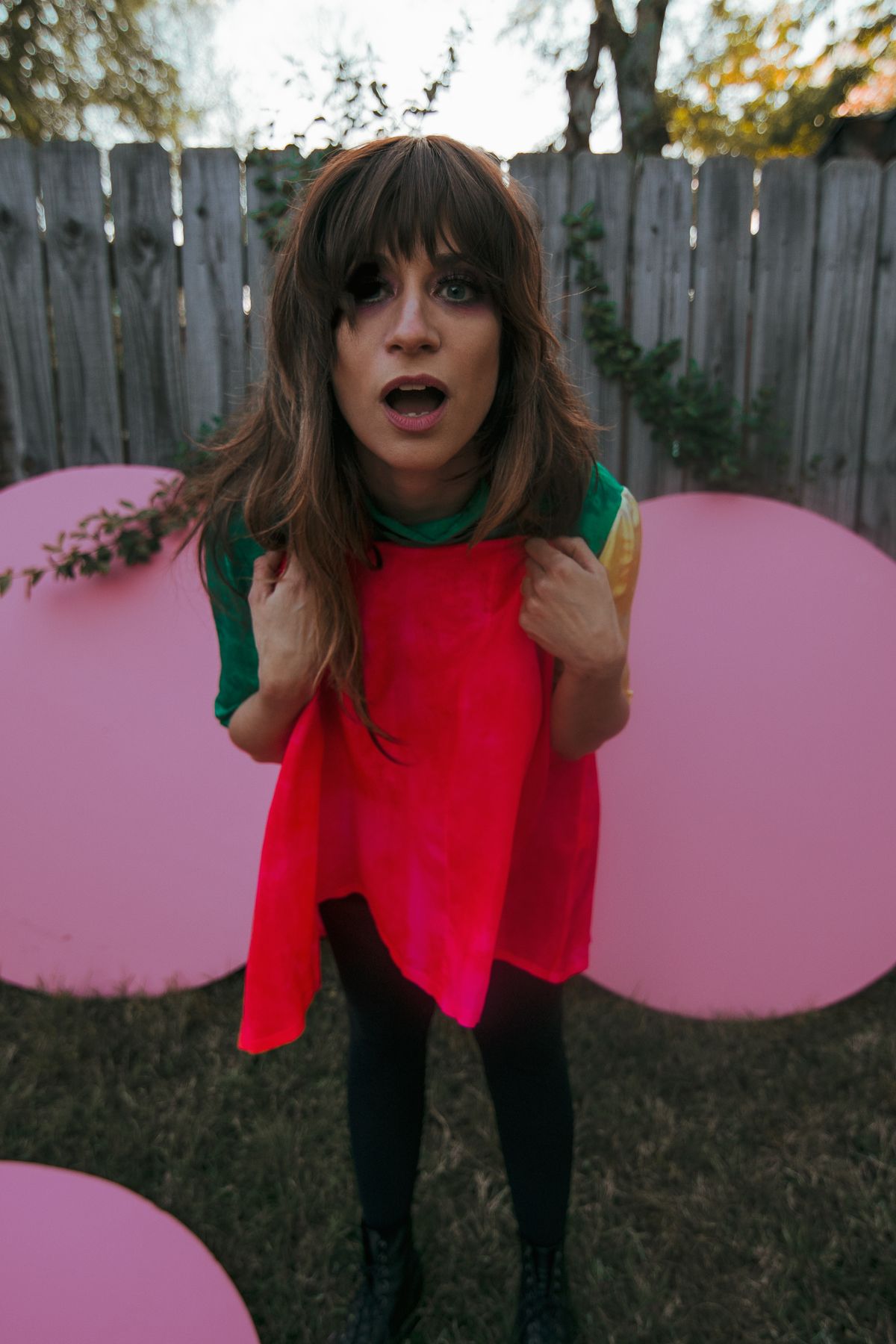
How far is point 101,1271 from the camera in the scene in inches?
66.4

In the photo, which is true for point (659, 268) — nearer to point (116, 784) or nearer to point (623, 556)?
point (623, 556)

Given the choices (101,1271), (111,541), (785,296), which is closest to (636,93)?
(785,296)

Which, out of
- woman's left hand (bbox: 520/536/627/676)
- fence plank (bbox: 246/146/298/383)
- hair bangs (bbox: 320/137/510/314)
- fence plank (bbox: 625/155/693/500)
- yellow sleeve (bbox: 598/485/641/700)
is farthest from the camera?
fence plank (bbox: 625/155/693/500)

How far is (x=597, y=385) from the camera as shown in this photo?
3.08 m

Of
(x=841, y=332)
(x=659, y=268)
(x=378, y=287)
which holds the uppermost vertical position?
(x=659, y=268)

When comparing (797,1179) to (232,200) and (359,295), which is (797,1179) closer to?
(359,295)

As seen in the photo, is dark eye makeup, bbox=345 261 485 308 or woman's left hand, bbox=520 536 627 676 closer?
dark eye makeup, bbox=345 261 485 308

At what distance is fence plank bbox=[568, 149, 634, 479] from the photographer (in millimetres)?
2928

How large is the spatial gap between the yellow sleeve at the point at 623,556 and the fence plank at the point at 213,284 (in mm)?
1773

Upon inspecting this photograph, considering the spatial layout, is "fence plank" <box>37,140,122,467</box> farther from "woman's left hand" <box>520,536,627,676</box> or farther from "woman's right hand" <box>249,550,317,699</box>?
"woman's left hand" <box>520,536,627,676</box>

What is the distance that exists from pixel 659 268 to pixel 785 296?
1.46 feet

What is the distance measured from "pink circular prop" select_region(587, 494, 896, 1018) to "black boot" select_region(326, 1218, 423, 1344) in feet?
3.23

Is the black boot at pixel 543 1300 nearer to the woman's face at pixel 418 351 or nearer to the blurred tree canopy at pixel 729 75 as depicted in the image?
the woman's face at pixel 418 351

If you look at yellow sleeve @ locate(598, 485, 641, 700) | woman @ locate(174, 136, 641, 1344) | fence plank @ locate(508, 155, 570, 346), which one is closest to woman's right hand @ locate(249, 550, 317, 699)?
woman @ locate(174, 136, 641, 1344)
